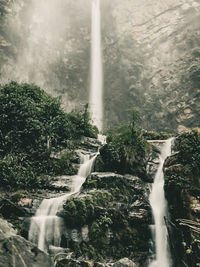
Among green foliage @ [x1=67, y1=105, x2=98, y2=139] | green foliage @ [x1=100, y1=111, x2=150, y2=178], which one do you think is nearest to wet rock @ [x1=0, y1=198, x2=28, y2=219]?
green foliage @ [x1=100, y1=111, x2=150, y2=178]

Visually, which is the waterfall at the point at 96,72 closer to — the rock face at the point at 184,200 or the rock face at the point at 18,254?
the rock face at the point at 184,200

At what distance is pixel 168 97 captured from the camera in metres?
28.0

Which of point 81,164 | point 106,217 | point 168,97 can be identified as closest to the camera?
point 106,217

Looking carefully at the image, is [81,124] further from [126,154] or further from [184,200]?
[184,200]

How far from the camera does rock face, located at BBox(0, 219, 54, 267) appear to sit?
606cm

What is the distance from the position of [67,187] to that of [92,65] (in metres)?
23.8

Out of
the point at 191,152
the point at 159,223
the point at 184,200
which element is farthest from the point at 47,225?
the point at 191,152

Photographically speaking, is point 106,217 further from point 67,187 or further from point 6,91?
point 6,91

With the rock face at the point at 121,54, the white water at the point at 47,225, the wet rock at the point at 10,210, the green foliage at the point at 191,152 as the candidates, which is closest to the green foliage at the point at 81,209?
the white water at the point at 47,225

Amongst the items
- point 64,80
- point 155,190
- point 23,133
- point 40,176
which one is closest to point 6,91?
point 23,133

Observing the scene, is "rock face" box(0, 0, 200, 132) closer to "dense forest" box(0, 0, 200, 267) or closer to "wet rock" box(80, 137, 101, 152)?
"dense forest" box(0, 0, 200, 267)

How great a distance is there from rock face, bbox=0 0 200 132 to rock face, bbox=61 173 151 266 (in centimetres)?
1584

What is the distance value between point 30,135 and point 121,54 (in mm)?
20818

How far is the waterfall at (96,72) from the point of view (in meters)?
31.1
